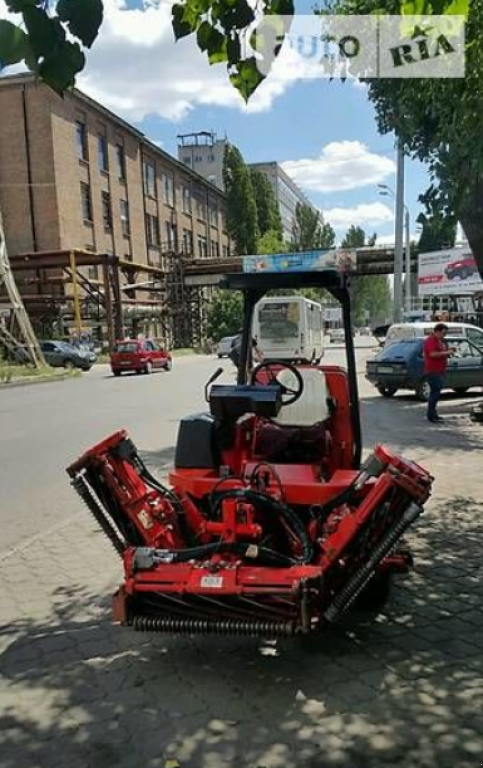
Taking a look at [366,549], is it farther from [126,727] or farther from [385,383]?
[385,383]

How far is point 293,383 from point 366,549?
1.75 m

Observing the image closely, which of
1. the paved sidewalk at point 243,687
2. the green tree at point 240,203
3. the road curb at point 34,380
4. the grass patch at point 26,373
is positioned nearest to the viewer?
the paved sidewalk at point 243,687

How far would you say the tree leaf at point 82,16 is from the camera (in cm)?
221

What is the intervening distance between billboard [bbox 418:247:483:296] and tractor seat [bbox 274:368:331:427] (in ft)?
113

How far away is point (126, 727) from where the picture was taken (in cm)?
312

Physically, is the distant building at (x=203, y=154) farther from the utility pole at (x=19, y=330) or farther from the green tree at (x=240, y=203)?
the utility pole at (x=19, y=330)

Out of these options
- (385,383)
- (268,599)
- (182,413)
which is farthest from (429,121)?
(385,383)

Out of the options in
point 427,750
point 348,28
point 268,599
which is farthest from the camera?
point 348,28

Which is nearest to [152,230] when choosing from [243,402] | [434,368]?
[434,368]

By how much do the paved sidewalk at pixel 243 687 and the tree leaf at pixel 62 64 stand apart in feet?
8.63

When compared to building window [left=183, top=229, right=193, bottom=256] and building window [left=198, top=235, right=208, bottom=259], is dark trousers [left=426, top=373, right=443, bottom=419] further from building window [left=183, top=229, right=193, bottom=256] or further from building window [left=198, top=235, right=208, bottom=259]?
building window [left=198, top=235, right=208, bottom=259]

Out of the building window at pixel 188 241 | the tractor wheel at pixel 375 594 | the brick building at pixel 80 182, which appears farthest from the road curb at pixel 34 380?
the building window at pixel 188 241

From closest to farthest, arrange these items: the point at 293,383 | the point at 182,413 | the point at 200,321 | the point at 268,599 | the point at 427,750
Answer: the point at 427,750 → the point at 268,599 → the point at 293,383 → the point at 182,413 → the point at 200,321

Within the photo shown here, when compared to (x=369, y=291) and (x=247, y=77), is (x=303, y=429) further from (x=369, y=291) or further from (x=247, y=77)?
(x=369, y=291)
